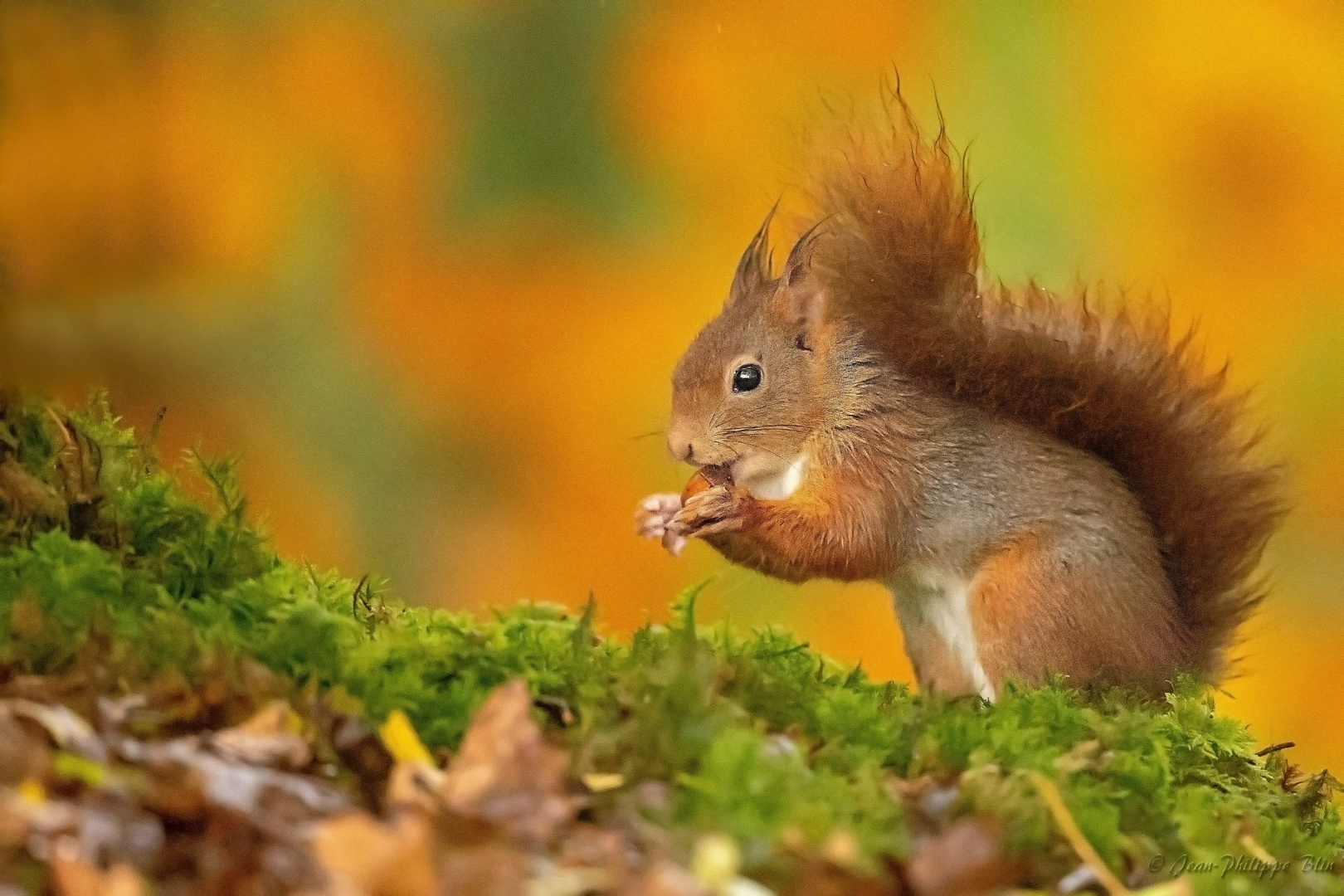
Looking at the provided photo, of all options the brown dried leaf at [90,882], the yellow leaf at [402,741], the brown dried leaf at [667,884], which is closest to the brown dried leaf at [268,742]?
the yellow leaf at [402,741]

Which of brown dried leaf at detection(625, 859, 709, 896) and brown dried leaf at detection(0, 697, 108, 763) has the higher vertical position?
brown dried leaf at detection(0, 697, 108, 763)

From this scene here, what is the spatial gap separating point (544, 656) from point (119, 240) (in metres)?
1.23

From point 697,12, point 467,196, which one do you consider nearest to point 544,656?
point 467,196

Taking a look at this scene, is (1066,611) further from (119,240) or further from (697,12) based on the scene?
(119,240)

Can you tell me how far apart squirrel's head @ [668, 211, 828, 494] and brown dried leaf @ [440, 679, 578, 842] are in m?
1.07

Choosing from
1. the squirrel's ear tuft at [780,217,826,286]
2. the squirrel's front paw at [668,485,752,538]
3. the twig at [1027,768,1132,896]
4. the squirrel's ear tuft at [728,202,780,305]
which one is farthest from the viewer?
the squirrel's ear tuft at [728,202,780,305]

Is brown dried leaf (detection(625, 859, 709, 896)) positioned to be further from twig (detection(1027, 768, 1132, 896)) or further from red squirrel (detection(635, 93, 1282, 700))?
red squirrel (detection(635, 93, 1282, 700))

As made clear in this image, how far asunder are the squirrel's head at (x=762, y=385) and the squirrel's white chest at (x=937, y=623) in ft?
0.88

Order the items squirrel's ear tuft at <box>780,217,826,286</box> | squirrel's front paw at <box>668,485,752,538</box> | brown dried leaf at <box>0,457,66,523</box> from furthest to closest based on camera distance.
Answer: squirrel's ear tuft at <box>780,217,826,286</box>, squirrel's front paw at <box>668,485,752,538</box>, brown dried leaf at <box>0,457,66,523</box>

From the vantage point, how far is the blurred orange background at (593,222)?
2242 mm

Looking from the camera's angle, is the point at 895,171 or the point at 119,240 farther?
the point at 119,240

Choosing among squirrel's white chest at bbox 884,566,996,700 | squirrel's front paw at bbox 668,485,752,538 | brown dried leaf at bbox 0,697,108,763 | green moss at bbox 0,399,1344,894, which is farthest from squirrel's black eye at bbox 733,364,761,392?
brown dried leaf at bbox 0,697,108,763

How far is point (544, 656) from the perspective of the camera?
1.28 metres

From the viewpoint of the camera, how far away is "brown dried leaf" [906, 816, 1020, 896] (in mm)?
855
